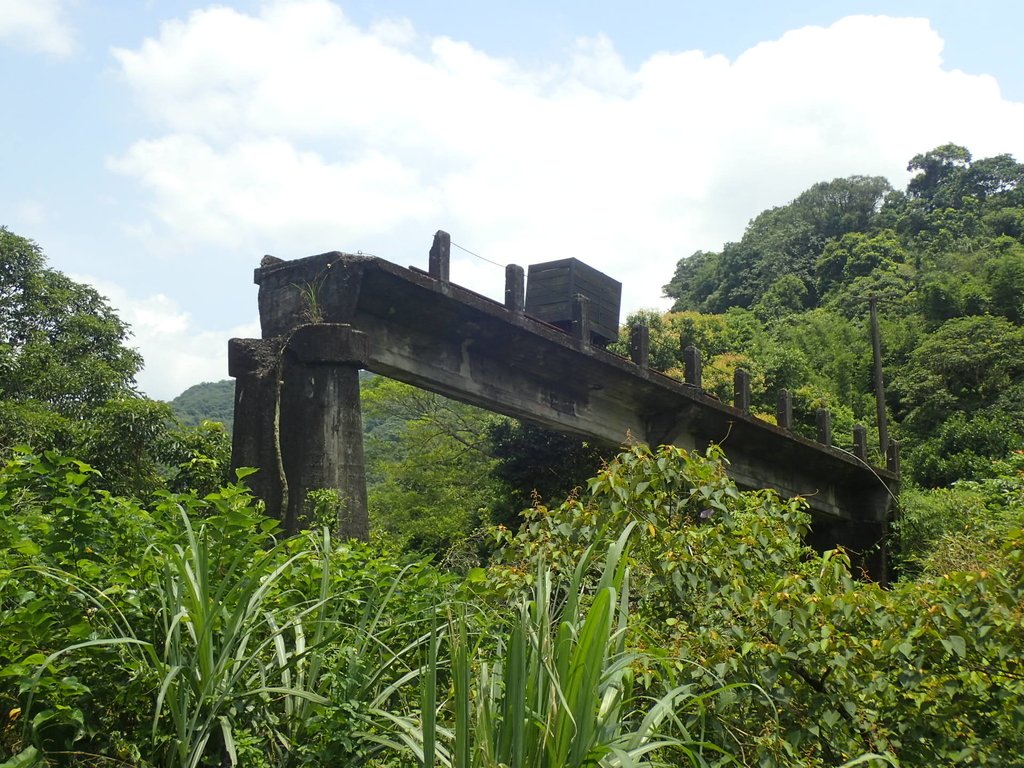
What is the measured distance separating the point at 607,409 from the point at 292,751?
11076 millimetres

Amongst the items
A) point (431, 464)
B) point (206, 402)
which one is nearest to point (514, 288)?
point (431, 464)

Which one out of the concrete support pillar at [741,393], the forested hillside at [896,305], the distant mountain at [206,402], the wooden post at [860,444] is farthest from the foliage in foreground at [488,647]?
the distant mountain at [206,402]

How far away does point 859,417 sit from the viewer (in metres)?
34.6

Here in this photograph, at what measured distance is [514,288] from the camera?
10727mm

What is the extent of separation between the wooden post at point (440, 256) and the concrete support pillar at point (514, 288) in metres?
1.22

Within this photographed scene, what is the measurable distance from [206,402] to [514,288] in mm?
40988

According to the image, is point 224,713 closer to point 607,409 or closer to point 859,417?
point 607,409

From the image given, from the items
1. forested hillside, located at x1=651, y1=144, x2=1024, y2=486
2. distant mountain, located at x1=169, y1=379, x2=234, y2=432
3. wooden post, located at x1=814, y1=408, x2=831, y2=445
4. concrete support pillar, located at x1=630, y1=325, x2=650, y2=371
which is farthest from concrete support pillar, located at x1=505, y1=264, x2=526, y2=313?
distant mountain, located at x1=169, y1=379, x2=234, y2=432

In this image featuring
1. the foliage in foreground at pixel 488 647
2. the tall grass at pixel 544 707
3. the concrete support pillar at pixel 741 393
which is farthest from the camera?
the concrete support pillar at pixel 741 393

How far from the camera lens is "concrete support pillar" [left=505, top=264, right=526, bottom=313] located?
35.0ft

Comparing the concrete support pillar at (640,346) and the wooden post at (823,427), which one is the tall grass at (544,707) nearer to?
the concrete support pillar at (640,346)

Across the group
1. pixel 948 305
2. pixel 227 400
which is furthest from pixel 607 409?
pixel 227 400

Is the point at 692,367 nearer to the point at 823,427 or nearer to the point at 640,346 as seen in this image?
the point at 640,346

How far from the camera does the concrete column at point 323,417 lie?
283 inches
